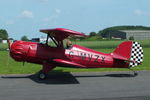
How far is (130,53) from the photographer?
40.2 ft

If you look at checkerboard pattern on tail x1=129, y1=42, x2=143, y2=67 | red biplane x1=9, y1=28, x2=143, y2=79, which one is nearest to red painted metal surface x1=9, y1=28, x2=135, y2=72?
red biplane x1=9, y1=28, x2=143, y2=79

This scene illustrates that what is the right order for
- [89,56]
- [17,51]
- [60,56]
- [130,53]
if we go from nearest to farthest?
[17,51] → [60,56] → [89,56] → [130,53]

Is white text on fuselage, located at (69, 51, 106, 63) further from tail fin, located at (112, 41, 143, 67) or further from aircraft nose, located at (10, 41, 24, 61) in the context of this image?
aircraft nose, located at (10, 41, 24, 61)

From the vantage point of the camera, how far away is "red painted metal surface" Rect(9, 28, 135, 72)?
37.2 ft

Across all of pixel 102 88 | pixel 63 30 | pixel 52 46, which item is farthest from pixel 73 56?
pixel 102 88

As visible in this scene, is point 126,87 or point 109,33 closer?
point 126,87

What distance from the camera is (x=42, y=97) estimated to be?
25.9 ft

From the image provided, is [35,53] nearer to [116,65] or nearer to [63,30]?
[63,30]

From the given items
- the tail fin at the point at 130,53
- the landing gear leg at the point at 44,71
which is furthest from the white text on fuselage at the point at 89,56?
the landing gear leg at the point at 44,71

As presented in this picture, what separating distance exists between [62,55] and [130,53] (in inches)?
128

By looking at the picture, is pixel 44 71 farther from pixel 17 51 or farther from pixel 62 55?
pixel 17 51

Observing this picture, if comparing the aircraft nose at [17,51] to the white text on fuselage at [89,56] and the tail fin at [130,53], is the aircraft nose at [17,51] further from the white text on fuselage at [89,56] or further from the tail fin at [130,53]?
the tail fin at [130,53]

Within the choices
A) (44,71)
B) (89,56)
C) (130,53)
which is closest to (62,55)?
(44,71)

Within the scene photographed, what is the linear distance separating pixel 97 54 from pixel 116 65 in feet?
3.42
